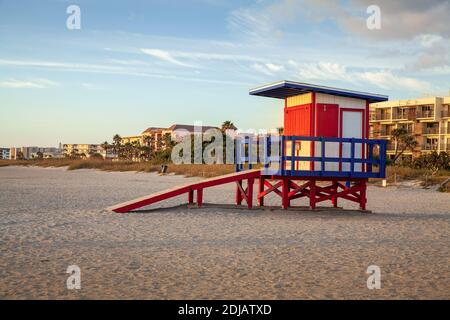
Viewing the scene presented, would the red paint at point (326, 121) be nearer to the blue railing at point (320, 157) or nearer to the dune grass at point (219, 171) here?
the blue railing at point (320, 157)

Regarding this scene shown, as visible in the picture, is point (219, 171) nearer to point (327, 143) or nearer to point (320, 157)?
point (327, 143)

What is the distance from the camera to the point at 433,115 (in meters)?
75.9

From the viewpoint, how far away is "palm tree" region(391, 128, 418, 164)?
73.9 meters

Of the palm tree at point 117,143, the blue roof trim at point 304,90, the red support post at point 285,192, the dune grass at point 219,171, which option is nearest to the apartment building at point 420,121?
the dune grass at point 219,171

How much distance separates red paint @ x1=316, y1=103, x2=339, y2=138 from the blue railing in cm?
37

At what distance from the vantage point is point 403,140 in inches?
2928

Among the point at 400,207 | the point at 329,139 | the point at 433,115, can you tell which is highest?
the point at 433,115

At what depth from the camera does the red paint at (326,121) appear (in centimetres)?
1695

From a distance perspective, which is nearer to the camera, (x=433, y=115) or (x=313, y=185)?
(x=313, y=185)

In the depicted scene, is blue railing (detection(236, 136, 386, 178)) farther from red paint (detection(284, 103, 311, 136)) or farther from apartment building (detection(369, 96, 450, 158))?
apartment building (detection(369, 96, 450, 158))

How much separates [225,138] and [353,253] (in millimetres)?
66739

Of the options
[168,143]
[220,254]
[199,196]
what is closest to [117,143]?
[168,143]

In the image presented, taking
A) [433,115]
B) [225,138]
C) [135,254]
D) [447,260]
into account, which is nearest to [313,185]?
[447,260]
